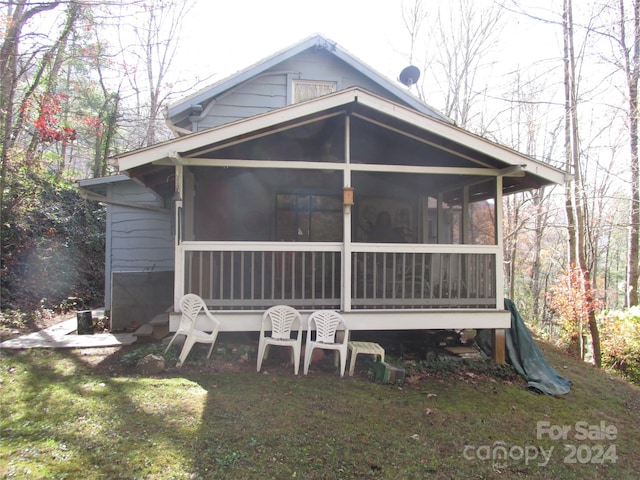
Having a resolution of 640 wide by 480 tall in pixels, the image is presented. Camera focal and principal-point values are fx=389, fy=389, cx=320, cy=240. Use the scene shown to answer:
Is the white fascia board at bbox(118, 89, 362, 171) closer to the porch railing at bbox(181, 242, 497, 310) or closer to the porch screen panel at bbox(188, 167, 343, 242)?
the porch railing at bbox(181, 242, 497, 310)

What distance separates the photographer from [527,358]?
567 cm

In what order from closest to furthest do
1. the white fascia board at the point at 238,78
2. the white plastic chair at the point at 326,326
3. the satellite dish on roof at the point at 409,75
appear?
the white plastic chair at the point at 326,326 < the white fascia board at the point at 238,78 < the satellite dish on roof at the point at 409,75

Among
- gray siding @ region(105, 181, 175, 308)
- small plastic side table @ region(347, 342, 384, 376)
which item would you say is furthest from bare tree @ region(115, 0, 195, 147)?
small plastic side table @ region(347, 342, 384, 376)

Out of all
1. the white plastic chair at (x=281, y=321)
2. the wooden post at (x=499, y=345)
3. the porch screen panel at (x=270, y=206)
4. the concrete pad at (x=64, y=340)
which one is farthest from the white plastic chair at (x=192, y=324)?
the wooden post at (x=499, y=345)

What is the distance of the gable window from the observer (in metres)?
8.05

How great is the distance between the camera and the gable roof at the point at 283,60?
7.21 m

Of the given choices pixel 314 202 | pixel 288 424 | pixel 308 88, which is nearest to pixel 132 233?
pixel 314 202

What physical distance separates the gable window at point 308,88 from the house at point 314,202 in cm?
2

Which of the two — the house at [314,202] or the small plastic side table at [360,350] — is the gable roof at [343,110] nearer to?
the house at [314,202]

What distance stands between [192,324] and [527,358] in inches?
186

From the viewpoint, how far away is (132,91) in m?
14.8

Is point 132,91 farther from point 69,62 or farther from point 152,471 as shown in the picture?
point 152,471

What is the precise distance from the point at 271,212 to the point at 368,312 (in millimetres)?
3135

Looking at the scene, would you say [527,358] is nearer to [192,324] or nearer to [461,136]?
[461,136]
